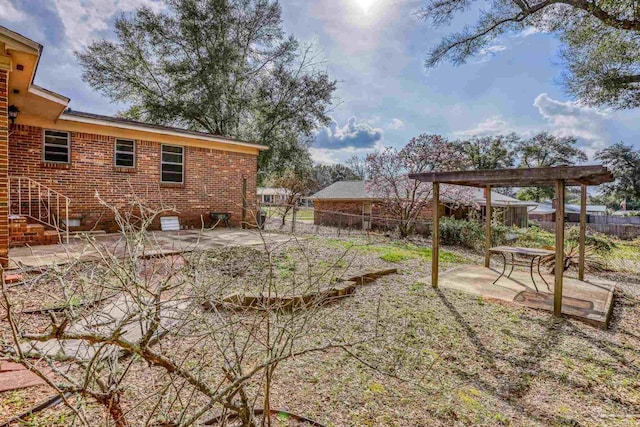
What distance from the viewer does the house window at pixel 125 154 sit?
9400 millimetres

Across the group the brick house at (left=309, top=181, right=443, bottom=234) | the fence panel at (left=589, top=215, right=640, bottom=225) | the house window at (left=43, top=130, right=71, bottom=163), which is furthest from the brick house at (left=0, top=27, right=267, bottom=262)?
the fence panel at (left=589, top=215, right=640, bottom=225)

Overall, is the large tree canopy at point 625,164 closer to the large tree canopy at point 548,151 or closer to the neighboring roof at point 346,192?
the large tree canopy at point 548,151

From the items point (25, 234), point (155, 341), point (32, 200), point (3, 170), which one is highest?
point (3, 170)

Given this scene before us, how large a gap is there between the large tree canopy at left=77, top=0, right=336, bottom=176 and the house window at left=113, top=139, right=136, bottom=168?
7.93 metres

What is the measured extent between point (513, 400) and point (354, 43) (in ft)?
34.0

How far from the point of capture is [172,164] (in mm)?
10406

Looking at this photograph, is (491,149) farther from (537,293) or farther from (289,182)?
(537,293)

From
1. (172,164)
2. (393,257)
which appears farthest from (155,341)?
(172,164)

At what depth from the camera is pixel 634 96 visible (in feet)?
27.7

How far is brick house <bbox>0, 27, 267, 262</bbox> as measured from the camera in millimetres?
6996

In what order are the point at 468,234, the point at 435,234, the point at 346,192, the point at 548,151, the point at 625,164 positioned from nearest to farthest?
the point at 435,234 < the point at 468,234 < the point at 346,192 < the point at 625,164 < the point at 548,151

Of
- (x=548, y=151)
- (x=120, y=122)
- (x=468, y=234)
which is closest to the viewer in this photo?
(x=120, y=122)

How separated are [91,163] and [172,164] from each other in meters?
2.16

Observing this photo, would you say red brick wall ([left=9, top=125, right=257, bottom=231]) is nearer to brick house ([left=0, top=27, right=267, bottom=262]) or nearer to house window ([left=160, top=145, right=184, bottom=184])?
brick house ([left=0, top=27, right=267, bottom=262])
